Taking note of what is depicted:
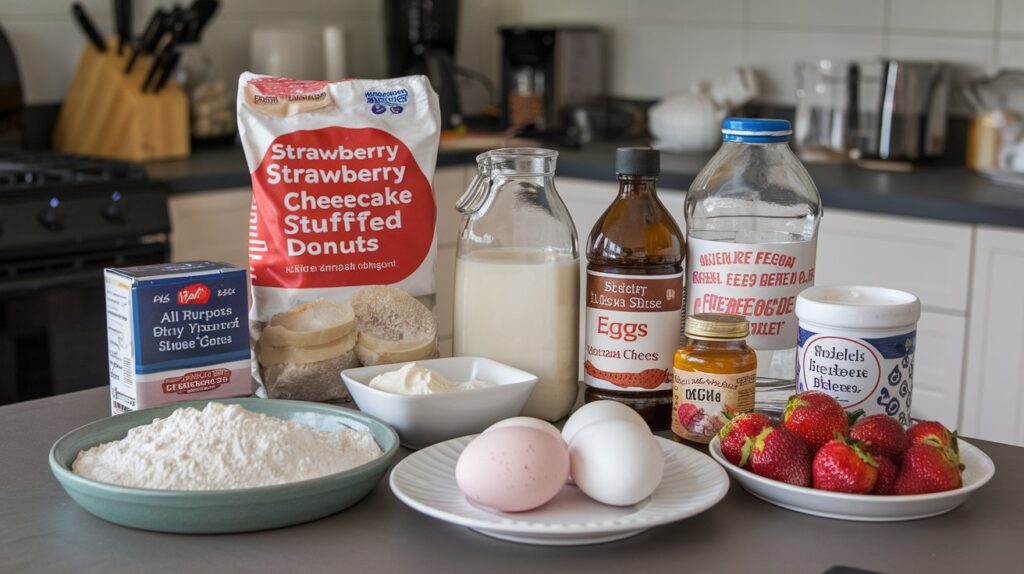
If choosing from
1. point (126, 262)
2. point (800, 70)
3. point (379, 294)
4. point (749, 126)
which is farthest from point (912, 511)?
point (800, 70)

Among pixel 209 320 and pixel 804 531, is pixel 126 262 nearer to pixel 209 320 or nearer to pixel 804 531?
pixel 209 320

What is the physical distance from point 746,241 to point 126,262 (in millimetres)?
1486

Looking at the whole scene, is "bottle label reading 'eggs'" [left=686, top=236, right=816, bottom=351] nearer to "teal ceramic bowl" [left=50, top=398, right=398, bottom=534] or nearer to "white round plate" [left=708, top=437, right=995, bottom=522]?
"white round plate" [left=708, top=437, right=995, bottom=522]

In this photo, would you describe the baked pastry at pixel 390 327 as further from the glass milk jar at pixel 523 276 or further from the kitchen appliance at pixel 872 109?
the kitchen appliance at pixel 872 109

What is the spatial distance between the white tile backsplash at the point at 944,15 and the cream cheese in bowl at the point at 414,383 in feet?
6.97

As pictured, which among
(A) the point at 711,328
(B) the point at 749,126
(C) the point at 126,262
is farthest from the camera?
(C) the point at 126,262

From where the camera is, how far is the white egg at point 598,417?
0.86m

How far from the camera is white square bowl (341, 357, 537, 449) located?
948 mm

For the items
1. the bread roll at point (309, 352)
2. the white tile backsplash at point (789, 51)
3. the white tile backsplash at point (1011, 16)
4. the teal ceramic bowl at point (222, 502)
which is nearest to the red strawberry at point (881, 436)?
the teal ceramic bowl at point (222, 502)

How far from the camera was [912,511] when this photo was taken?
832 mm

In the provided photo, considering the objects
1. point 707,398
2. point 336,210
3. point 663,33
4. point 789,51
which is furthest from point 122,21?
point 707,398

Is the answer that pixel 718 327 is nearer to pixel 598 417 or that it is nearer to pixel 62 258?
pixel 598 417

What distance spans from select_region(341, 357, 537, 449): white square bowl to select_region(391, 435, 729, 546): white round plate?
46 millimetres

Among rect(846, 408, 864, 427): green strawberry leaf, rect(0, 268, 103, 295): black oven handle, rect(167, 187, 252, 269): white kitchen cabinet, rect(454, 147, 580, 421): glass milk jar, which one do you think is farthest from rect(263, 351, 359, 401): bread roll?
rect(167, 187, 252, 269): white kitchen cabinet
